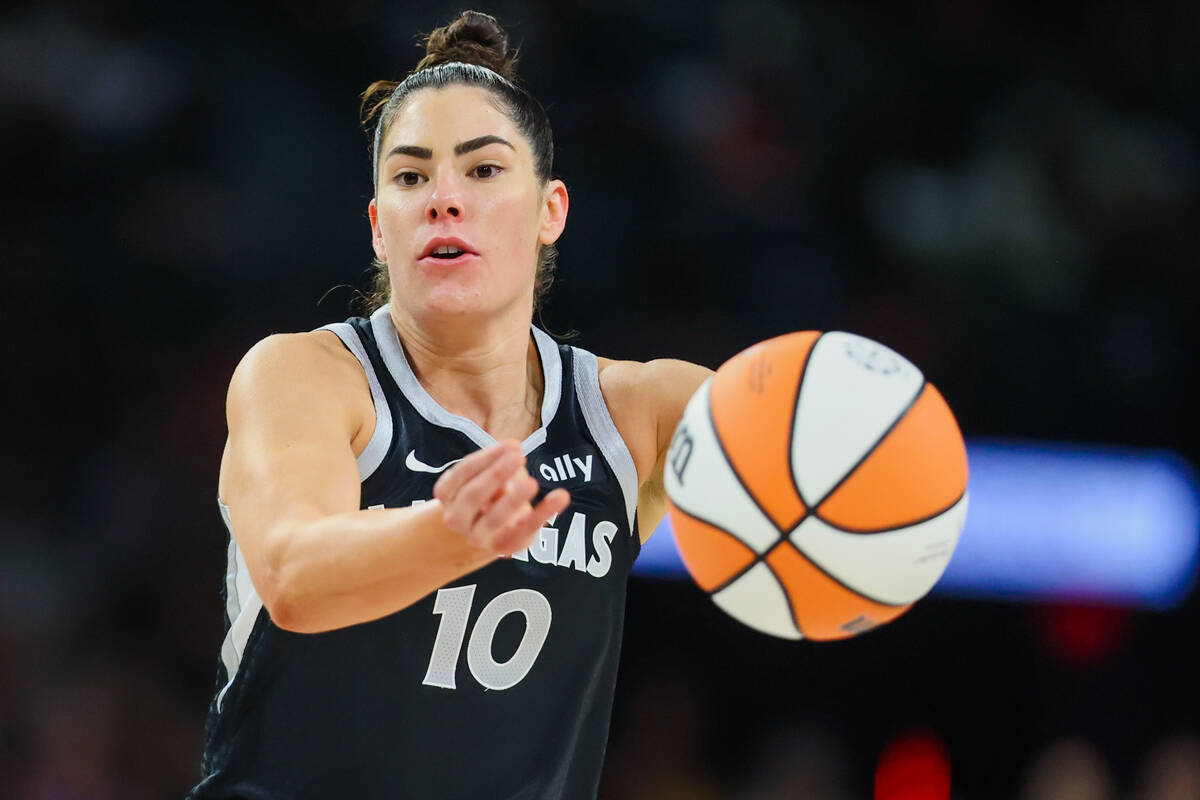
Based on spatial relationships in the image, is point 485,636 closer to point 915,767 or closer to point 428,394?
point 428,394

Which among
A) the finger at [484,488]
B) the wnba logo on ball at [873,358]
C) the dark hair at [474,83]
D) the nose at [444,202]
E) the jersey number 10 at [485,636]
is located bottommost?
the jersey number 10 at [485,636]

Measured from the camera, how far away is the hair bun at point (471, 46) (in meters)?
3.94

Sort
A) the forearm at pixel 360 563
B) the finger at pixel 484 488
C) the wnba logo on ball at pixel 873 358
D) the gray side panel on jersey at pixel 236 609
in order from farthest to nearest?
1. the gray side panel on jersey at pixel 236 609
2. the wnba logo on ball at pixel 873 358
3. the forearm at pixel 360 563
4. the finger at pixel 484 488

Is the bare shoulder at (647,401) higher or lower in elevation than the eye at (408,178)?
lower

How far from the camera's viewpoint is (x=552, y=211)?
3988mm

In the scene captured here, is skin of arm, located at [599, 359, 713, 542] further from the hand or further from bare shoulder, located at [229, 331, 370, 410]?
the hand

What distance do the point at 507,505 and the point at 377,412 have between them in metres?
1.09

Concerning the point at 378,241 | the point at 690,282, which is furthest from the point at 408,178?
the point at 690,282

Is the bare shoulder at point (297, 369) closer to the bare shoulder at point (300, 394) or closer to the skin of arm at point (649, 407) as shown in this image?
the bare shoulder at point (300, 394)

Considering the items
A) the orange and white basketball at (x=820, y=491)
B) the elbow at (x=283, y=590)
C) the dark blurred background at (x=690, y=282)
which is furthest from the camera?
the dark blurred background at (x=690, y=282)

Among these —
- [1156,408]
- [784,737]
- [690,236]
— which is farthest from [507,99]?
[1156,408]

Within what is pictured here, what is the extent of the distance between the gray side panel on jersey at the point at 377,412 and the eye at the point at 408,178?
410mm

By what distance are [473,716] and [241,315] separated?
442cm

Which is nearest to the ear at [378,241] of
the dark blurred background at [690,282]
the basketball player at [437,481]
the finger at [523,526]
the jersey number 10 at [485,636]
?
the basketball player at [437,481]
